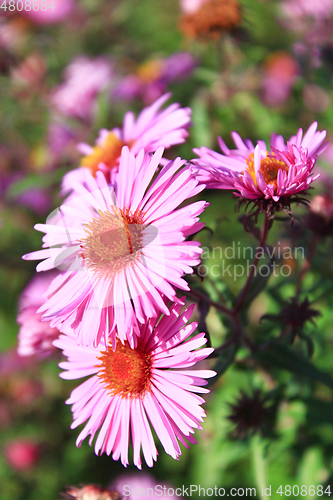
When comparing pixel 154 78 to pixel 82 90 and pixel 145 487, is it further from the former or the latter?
pixel 145 487

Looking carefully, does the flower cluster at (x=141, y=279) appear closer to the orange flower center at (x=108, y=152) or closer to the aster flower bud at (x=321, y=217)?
the orange flower center at (x=108, y=152)

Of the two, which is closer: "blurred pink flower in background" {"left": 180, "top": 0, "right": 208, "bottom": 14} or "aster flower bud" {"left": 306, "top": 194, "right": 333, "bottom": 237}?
"aster flower bud" {"left": 306, "top": 194, "right": 333, "bottom": 237}

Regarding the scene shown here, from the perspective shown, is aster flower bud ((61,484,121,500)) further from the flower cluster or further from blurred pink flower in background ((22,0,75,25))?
blurred pink flower in background ((22,0,75,25))

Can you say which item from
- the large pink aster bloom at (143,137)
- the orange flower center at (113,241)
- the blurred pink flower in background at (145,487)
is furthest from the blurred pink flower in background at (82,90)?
the blurred pink flower in background at (145,487)

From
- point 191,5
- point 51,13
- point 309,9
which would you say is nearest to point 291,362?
point 191,5

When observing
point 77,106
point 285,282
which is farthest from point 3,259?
point 285,282

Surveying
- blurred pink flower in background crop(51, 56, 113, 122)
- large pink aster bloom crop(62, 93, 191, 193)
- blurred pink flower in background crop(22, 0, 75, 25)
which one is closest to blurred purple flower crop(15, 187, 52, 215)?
blurred pink flower in background crop(51, 56, 113, 122)
